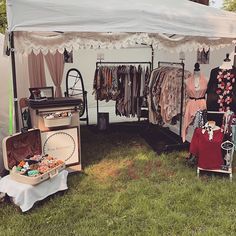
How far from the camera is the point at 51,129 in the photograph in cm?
347

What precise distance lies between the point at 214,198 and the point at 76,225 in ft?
4.71

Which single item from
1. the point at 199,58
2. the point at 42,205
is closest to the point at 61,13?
the point at 42,205

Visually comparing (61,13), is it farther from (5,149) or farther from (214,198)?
(214,198)

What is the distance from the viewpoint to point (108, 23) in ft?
10.3

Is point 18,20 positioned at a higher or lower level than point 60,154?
higher

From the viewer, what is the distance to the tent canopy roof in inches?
113

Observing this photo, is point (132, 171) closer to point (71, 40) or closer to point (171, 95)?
point (171, 95)

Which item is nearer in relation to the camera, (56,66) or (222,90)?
(222,90)

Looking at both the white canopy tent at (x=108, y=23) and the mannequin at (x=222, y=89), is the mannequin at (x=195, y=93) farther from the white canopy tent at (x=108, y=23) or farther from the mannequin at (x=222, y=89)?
the white canopy tent at (x=108, y=23)

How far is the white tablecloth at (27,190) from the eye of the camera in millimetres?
2771

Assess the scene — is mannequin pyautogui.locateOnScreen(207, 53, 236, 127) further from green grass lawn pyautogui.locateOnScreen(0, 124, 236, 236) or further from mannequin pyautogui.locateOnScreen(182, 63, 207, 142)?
green grass lawn pyautogui.locateOnScreen(0, 124, 236, 236)

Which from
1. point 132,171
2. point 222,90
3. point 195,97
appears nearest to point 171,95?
point 195,97

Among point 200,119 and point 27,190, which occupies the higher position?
point 200,119

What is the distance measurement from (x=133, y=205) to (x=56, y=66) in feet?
12.2
